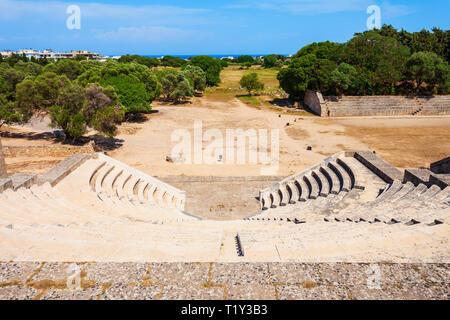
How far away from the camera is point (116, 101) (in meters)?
24.2

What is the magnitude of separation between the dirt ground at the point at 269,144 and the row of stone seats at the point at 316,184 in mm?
3311

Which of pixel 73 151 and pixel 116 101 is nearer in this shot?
pixel 73 151

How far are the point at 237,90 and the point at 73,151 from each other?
43.6 metres

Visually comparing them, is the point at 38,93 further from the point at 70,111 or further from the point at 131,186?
the point at 131,186

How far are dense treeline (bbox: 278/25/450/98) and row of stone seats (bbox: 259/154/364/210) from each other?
2547cm

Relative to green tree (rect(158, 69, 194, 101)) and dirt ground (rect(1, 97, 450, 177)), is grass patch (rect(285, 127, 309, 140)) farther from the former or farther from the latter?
green tree (rect(158, 69, 194, 101))

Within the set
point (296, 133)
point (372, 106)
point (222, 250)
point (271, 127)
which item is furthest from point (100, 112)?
point (372, 106)

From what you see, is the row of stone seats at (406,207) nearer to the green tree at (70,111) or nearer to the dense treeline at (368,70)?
the green tree at (70,111)

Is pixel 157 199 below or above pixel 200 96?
below

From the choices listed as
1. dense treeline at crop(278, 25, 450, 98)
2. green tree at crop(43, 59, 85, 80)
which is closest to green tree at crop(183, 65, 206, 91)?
dense treeline at crop(278, 25, 450, 98)

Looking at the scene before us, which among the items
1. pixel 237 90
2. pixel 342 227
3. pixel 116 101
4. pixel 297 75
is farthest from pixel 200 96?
pixel 342 227

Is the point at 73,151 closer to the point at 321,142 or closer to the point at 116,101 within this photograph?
the point at 116,101

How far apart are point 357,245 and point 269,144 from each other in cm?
1969

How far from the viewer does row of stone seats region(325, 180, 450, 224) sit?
7.79m
